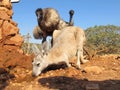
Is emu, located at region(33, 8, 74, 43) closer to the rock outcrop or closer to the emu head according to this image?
the emu head

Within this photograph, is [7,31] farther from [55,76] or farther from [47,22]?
[55,76]

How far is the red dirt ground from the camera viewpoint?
839 cm

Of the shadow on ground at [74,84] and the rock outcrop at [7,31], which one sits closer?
the shadow on ground at [74,84]

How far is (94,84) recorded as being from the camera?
317 inches

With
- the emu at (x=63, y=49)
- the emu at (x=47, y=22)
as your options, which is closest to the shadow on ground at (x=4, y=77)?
the emu at (x=63, y=49)

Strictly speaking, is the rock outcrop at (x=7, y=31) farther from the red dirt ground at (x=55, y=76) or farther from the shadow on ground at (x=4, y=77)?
the shadow on ground at (x=4, y=77)

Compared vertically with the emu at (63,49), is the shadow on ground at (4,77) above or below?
below

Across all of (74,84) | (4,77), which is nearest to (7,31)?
(4,77)

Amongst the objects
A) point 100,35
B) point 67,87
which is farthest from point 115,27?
point 67,87

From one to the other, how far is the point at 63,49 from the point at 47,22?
1271mm

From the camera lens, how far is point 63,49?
10.6m

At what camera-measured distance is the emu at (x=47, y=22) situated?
1123 centimetres

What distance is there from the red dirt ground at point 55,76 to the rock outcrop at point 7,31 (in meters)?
0.66

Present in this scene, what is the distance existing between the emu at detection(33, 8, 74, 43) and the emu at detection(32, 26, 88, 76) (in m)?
0.32
